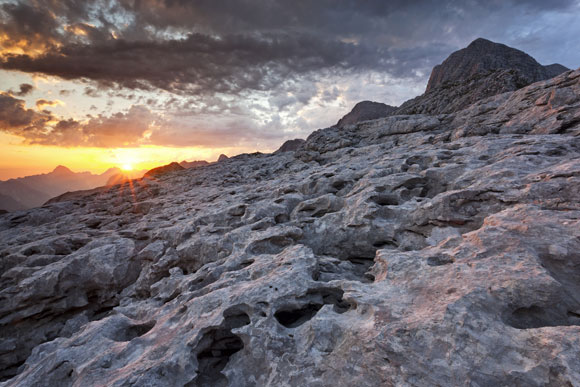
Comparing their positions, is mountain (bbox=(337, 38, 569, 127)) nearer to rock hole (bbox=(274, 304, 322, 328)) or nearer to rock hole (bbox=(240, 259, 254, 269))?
rock hole (bbox=(240, 259, 254, 269))

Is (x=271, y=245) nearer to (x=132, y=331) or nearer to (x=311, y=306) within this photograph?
(x=311, y=306)

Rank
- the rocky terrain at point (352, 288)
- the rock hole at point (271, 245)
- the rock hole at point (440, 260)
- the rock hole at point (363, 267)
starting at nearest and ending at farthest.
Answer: the rocky terrain at point (352, 288) < the rock hole at point (440, 260) < the rock hole at point (363, 267) < the rock hole at point (271, 245)

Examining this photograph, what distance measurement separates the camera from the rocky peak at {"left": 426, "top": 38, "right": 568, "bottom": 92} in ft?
375

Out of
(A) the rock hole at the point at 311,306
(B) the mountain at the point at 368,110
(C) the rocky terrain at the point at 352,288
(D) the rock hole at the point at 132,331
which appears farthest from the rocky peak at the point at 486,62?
(D) the rock hole at the point at 132,331

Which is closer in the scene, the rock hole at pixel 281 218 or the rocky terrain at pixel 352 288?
the rocky terrain at pixel 352 288

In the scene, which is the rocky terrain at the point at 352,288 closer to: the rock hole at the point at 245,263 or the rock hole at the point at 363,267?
the rock hole at the point at 363,267

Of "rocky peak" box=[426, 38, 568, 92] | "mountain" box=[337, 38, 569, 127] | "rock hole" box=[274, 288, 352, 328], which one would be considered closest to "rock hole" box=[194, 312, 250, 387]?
"rock hole" box=[274, 288, 352, 328]

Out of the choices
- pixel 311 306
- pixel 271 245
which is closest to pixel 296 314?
pixel 311 306

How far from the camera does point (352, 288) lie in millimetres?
9188

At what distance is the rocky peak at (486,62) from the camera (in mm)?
114438

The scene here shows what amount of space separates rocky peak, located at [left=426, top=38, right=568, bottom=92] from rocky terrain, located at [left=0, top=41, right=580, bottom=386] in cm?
10832

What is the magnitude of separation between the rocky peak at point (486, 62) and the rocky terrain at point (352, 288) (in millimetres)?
108322

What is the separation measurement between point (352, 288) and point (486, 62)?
158343 millimetres

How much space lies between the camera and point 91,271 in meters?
21.5
